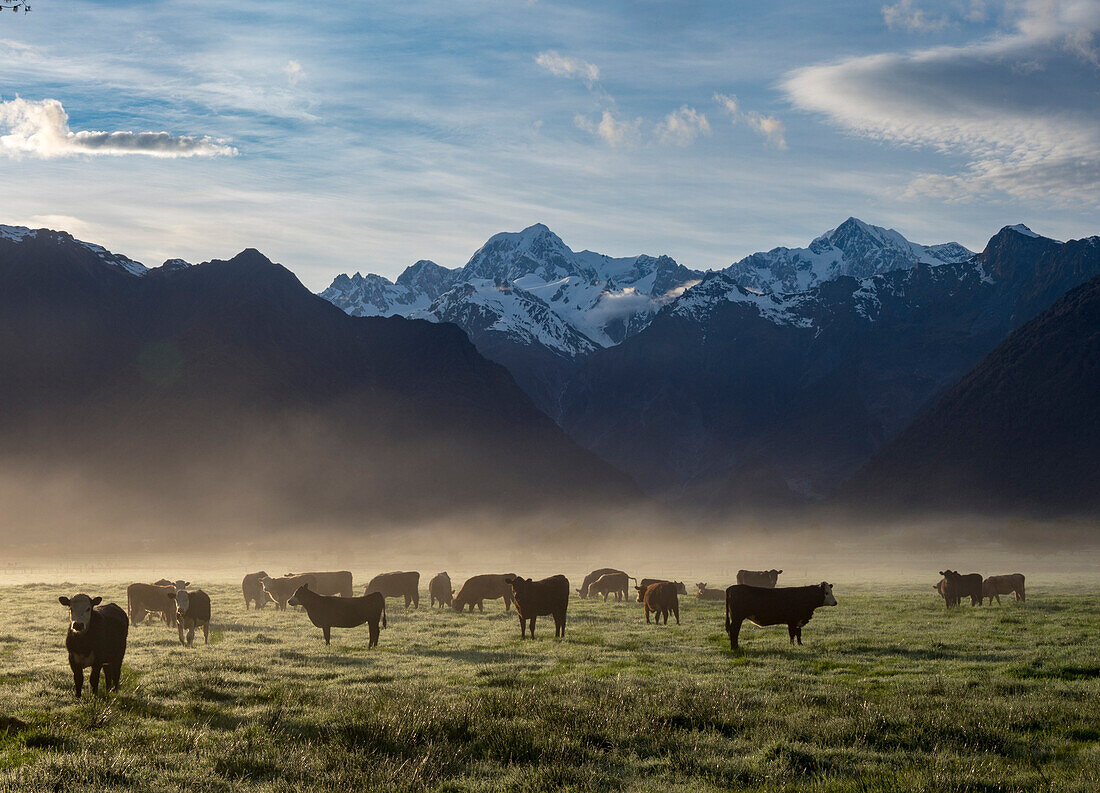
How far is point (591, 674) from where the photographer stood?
71.6ft

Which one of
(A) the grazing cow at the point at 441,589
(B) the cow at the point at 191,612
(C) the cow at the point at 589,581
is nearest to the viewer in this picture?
(B) the cow at the point at 191,612

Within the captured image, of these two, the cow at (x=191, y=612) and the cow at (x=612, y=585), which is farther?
the cow at (x=612, y=585)

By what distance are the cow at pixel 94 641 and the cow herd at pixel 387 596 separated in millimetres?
21

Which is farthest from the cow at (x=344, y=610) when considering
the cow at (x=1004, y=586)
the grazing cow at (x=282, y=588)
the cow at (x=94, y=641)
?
the cow at (x=1004, y=586)

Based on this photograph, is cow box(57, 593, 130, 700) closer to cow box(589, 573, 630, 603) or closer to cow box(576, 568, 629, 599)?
cow box(589, 573, 630, 603)

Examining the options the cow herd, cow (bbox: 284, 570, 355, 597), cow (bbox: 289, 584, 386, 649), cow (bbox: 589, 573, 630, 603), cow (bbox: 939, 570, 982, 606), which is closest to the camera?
the cow herd

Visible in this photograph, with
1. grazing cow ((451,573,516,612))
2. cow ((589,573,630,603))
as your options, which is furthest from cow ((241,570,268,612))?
cow ((589,573,630,603))

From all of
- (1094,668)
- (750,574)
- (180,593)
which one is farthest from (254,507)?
(1094,668)

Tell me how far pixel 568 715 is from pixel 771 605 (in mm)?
12839

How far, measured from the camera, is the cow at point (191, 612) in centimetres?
2861

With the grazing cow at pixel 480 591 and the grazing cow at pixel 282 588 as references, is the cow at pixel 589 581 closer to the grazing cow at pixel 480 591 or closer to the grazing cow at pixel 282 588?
the grazing cow at pixel 480 591

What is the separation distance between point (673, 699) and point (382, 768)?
700 centimetres

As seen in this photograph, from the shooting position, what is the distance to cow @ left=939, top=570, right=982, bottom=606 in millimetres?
42438

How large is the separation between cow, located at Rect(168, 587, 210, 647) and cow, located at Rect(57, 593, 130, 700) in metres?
9.07
